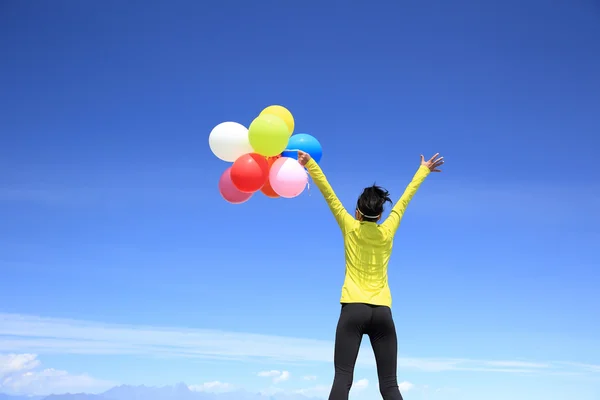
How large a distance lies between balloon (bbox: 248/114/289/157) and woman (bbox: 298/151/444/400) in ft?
4.03

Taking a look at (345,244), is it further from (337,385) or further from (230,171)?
(230,171)

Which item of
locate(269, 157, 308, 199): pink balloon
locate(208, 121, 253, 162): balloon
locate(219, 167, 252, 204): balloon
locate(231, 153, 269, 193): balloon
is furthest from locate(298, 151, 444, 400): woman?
locate(219, 167, 252, 204): balloon


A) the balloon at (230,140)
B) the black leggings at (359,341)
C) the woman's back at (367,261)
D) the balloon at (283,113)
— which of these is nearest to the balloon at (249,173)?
the balloon at (230,140)

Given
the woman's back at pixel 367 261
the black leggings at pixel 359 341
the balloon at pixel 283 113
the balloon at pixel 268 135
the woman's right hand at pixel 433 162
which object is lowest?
the black leggings at pixel 359 341

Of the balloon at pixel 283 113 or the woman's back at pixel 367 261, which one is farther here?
the balloon at pixel 283 113

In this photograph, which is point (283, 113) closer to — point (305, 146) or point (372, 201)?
point (305, 146)

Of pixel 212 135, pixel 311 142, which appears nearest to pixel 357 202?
pixel 311 142

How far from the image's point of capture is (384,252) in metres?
5.40

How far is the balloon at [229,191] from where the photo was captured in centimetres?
732

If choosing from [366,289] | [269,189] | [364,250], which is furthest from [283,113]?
[366,289]

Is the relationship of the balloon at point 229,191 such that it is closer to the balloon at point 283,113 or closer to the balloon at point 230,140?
the balloon at point 230,140

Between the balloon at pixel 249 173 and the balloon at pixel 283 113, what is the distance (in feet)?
2.12

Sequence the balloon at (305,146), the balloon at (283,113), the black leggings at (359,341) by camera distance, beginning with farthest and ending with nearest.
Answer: the balloon at (283,113)
the balloon at (305,146)
the black leggings at (359,341)

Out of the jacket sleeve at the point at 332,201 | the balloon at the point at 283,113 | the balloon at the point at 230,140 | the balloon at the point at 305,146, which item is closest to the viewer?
the jacket sleeve at the point at 332,201
